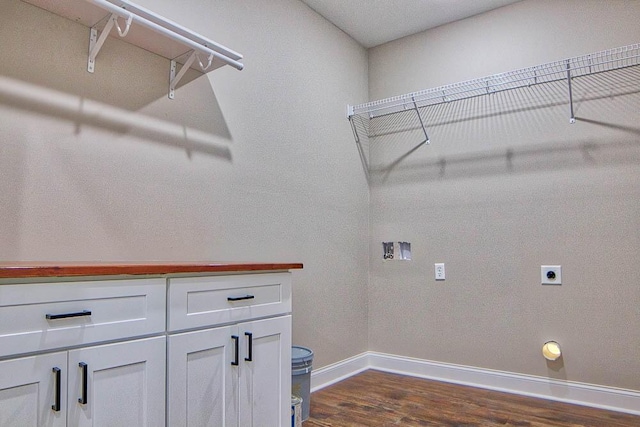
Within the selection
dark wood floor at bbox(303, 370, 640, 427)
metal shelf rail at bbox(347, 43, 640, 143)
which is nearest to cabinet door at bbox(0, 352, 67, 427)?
dark wood floor at bbox(303, 370, 640, 427)

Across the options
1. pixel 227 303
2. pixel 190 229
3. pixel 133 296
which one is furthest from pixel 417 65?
pixel 133 296

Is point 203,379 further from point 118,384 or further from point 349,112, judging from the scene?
point 349,112

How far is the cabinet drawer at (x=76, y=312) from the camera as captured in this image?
3.38ft

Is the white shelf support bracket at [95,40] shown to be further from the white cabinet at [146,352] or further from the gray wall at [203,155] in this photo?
the white cabinet at [146,352]

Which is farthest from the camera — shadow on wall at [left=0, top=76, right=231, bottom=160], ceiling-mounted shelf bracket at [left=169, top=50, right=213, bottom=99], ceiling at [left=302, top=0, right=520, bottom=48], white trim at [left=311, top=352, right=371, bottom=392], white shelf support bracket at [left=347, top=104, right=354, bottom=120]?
white shelf support bracket at [left=347, top=104, right=354, bottom=120]

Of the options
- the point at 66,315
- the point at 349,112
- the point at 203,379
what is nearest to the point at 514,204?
the point at 349,112

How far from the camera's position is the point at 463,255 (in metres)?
2.82

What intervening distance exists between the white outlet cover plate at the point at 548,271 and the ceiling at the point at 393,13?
1642 mm

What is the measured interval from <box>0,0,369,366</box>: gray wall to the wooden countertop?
1.25 ft

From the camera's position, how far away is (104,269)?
117 cm

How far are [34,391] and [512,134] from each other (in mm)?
2665

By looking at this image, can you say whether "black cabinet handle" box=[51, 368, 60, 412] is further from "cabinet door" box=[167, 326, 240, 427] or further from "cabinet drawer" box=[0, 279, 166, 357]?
"cabinet door" box=[167, 326, 240, 427]

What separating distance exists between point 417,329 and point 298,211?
3.88ft

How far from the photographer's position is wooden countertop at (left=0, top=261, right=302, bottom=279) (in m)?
1.02
